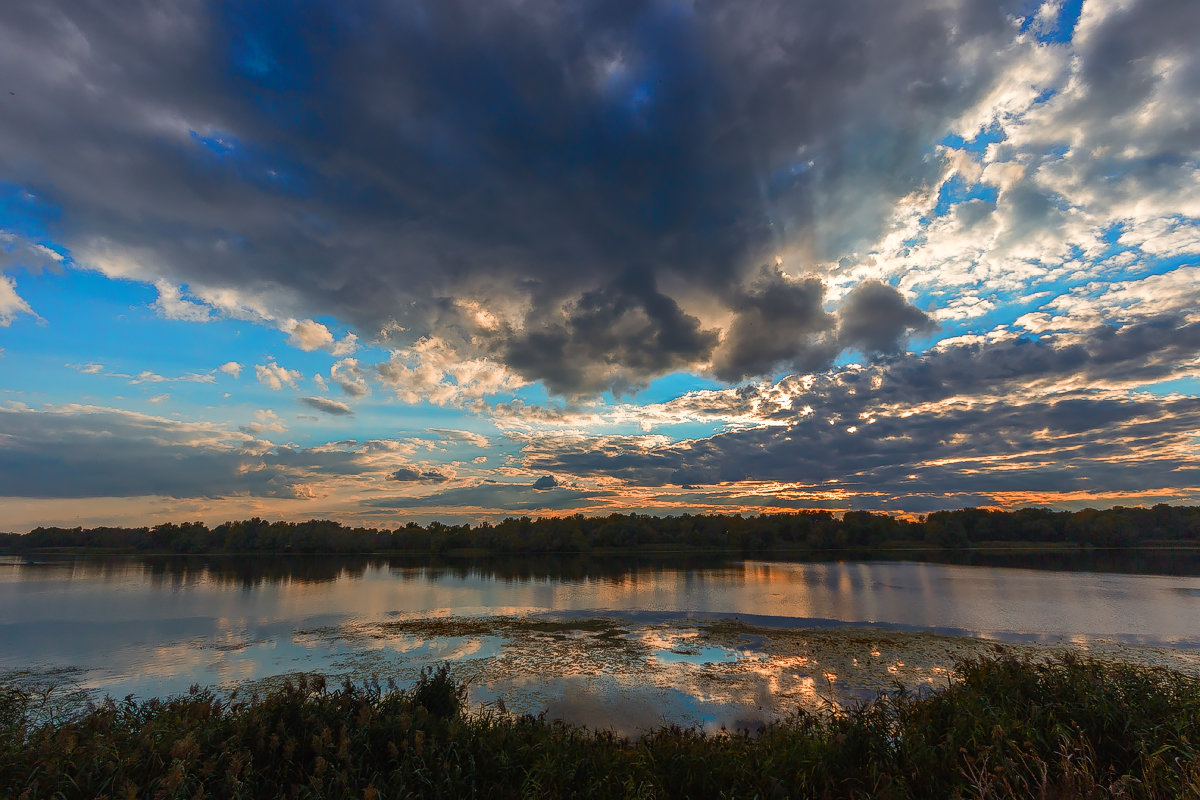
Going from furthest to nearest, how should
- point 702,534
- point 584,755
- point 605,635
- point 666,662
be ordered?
point 702,534, point 605,635, point 666,662, point 584,755

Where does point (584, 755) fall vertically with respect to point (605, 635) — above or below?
above

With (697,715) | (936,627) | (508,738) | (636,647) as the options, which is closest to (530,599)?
(636,647)

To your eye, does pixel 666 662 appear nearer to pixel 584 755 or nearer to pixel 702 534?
pixel 584 755

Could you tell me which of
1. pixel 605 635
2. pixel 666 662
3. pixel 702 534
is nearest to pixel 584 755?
pixel 666 662

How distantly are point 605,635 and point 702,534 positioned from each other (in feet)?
343

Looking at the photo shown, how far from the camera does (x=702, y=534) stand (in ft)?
413

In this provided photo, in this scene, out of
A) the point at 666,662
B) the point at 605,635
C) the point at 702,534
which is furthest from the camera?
the point at 702,534

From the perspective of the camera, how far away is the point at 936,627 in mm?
27156

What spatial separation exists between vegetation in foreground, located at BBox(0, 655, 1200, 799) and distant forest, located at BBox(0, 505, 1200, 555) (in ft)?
351

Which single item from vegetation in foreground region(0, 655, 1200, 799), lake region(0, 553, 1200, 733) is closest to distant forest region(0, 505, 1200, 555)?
lake region(0, 553, 1200, 733)

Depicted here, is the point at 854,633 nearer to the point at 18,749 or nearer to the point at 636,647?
the point at 636,647

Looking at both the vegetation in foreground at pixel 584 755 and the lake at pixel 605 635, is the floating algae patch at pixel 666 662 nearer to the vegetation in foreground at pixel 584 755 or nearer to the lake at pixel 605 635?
the lake at pixel 605 635

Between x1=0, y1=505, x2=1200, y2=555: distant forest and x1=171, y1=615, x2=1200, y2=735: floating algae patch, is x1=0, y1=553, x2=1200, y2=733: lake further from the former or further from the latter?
x1=0, y1=505, x2=1200, y2=555: distant forest

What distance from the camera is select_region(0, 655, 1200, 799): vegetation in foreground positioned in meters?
5.61
